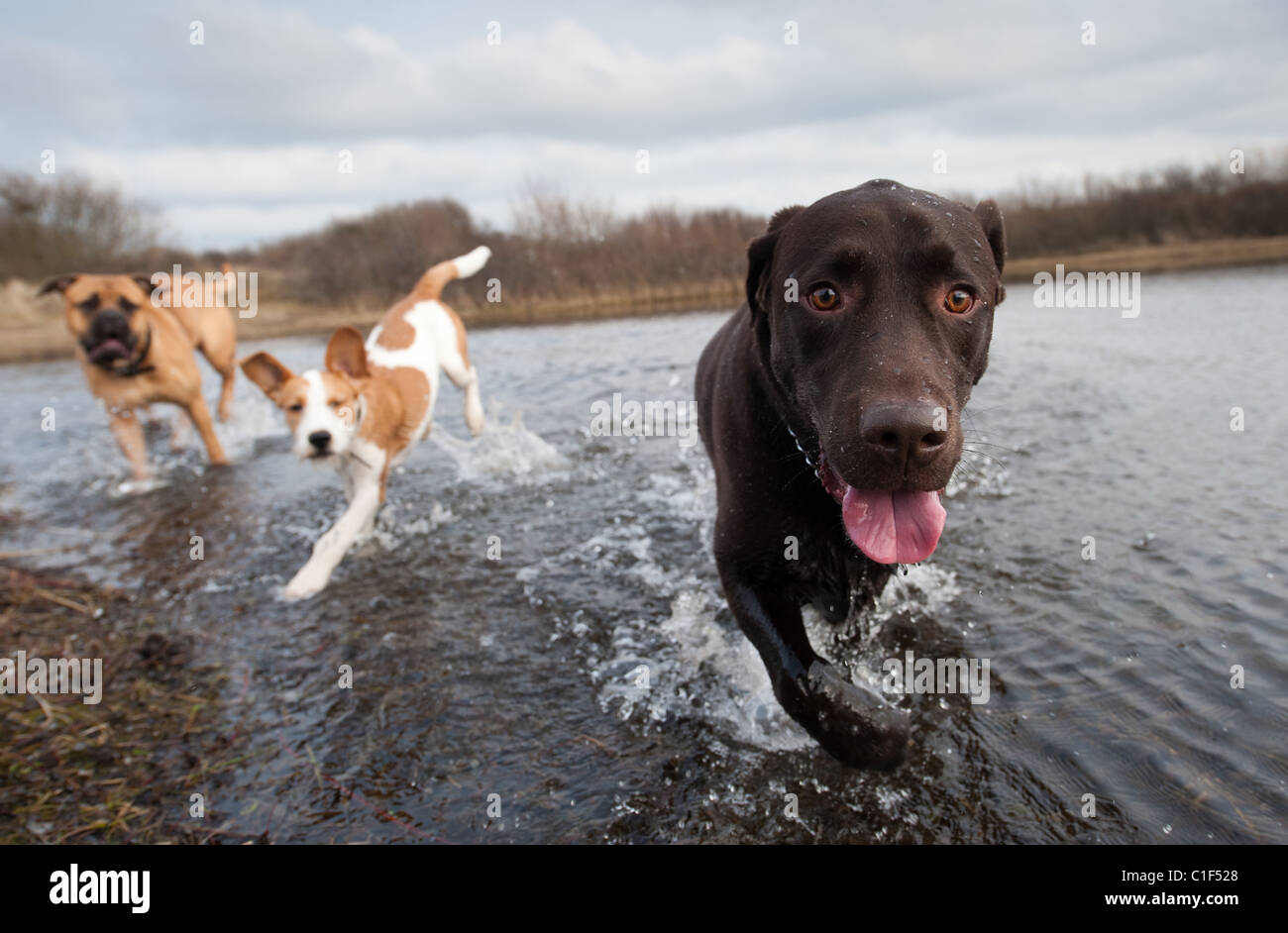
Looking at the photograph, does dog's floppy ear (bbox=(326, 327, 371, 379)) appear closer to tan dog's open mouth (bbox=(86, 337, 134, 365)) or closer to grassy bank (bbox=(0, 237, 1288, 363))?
tan dog's open mouth (bbox=(86, 337, 134, 365))

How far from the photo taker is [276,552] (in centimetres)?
518

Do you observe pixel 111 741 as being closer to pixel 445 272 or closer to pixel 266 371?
pixel 266 371

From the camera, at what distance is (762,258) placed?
2658 millimetres

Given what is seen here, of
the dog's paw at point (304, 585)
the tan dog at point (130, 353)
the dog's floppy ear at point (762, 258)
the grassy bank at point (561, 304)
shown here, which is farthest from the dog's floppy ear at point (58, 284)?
the grassy bank at point (561, 304)

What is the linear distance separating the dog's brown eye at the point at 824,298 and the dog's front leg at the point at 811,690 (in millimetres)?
982

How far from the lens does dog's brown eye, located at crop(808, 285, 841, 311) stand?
2.18 m

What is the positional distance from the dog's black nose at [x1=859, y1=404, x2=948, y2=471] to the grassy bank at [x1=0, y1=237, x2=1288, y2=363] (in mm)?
17448

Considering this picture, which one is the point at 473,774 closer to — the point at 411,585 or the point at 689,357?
the point at 411,585

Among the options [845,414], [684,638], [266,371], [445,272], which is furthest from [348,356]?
[845,414]

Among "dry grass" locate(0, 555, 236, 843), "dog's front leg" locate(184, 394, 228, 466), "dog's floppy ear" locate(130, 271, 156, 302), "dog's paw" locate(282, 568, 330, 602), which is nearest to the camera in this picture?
"dry grass" locate(0, 555, 236, 843)

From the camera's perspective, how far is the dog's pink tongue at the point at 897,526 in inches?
79.1

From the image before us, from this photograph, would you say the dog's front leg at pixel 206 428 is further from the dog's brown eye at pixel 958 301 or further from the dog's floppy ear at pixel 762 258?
the dog's brown eye at pixel 958 301

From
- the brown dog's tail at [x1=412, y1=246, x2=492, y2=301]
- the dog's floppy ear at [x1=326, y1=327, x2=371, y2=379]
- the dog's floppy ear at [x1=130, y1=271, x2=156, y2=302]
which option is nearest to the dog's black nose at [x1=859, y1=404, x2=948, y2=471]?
the dog's floppy ear at [x1=326, y1=327, x2=371, y2=379]
